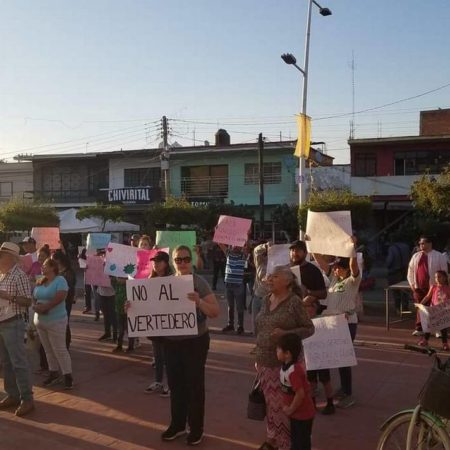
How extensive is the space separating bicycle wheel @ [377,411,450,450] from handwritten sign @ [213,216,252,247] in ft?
23.4

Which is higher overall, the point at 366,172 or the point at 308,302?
the point at 366,172

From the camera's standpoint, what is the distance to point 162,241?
1028cm

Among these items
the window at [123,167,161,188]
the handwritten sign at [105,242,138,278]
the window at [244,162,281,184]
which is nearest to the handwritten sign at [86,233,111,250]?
the handwritten sign at [105,242,138,278]

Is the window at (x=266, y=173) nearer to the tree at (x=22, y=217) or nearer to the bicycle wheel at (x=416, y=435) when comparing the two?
the tree at (x=22, y=217)

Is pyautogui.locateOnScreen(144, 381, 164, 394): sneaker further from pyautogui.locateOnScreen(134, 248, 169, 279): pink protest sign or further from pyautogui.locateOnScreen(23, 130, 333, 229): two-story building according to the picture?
pyautogui.locateOnScreen(23, 130, 333, 229): two-story building

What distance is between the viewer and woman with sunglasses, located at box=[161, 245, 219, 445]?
210 inches

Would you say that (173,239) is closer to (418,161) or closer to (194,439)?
(194,439)

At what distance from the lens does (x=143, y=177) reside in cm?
3853

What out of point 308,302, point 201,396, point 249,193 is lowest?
point 201,396

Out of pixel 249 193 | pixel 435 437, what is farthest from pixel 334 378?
pixel 249 193

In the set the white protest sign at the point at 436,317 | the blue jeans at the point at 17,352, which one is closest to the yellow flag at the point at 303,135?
the white protest sign at the point at 436,317

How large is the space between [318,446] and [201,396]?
3.71 ft

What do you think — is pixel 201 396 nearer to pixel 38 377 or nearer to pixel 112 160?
pixel 38 377

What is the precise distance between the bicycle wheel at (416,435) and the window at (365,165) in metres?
31.7
